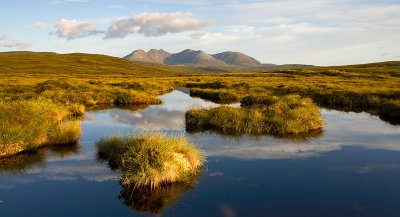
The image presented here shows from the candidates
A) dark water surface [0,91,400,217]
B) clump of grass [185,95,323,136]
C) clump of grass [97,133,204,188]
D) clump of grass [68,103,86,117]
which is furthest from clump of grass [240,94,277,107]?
clump of grass [97,133,204,188]

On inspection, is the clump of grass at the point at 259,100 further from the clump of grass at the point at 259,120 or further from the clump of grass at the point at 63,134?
the clump of grass at the point at 63,134

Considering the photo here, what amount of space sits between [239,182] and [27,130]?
13170 mm

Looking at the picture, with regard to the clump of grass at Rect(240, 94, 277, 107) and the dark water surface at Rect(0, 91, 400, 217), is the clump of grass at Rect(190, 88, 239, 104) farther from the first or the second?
the dark water surface at Rect(0, 91, 400, 217)

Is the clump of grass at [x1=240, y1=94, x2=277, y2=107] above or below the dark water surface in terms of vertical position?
above

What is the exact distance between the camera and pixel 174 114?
139 feet

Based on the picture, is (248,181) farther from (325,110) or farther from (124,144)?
(325,110)

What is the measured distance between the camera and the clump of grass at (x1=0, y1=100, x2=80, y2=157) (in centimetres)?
2227

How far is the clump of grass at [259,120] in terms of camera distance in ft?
99.0

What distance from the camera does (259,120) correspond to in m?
31.2

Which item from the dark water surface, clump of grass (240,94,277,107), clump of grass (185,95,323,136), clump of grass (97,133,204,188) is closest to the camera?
the dark water surface

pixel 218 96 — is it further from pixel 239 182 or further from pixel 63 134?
pixel 239 182

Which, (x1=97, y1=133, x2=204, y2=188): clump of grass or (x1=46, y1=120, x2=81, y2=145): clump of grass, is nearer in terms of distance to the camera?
(x1=97, y1=133, x2=204, y2=188): clump of grass

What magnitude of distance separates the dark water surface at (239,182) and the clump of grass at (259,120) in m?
2.27

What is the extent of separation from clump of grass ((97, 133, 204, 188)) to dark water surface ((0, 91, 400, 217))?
0.56 meters
